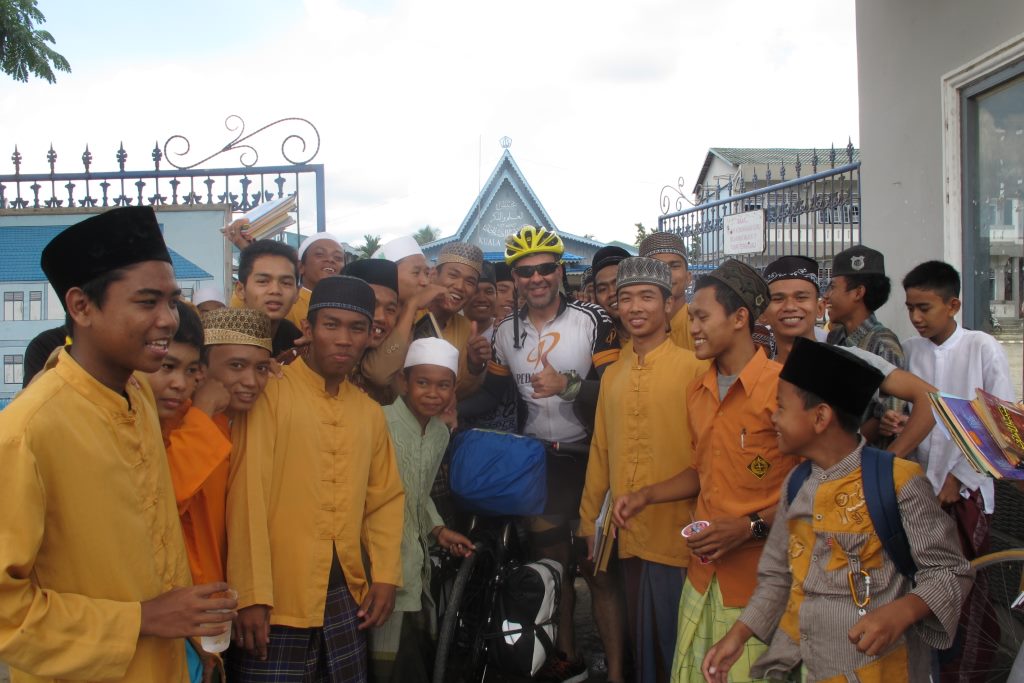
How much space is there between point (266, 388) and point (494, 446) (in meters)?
1.31

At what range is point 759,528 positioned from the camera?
2.97m

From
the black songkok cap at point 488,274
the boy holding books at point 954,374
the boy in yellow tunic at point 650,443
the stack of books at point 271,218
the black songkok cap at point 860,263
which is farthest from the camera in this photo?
the stack of books at point 271,218

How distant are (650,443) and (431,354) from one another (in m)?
1.14

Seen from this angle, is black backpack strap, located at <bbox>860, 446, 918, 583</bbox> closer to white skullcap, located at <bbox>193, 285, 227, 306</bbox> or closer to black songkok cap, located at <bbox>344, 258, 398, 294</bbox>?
black songkok cap, located at <bbox>344, 258, 398, 294</bbox>

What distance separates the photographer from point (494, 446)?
3990mm

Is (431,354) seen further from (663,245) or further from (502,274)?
(502,274)

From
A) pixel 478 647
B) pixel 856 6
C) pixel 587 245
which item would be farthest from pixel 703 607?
pixel 587 245

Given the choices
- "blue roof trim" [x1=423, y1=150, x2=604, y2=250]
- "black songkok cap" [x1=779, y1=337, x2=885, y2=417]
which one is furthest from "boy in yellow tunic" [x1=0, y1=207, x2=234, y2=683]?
"blue roof trim" [x1=423, y1=150, x2=604, y2=250]

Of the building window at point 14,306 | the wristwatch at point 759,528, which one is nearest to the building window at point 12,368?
the building window at point 14,306

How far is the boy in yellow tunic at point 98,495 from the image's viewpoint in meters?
1.82

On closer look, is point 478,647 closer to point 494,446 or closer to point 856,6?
point 494,446

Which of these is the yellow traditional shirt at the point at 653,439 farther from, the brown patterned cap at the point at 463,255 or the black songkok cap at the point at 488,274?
the black songkok cap at the point at 488,274

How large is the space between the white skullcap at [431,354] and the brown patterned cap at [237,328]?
856mm

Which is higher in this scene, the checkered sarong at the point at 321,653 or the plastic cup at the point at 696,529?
the plastic cup at the point at 696,529
